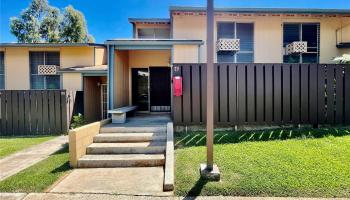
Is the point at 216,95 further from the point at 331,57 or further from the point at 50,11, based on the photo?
the point at 50,11

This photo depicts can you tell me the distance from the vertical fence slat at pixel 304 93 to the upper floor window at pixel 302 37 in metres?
5.75

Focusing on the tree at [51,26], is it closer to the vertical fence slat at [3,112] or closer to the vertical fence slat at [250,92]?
the vertical fence slat at [3,112]

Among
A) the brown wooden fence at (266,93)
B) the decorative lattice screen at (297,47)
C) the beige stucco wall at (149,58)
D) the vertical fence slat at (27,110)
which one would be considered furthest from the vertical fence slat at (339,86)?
the vertical fence slat at (27,110)

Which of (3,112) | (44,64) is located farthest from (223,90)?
(44,64)

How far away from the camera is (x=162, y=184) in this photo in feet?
13.8

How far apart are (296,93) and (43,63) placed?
13.3 metres

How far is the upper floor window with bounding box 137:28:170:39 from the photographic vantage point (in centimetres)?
1357

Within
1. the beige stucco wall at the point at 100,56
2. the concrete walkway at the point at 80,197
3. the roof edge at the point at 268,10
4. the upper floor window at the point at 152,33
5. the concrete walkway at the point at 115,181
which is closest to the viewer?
the concrete walkway at the point at 80,197

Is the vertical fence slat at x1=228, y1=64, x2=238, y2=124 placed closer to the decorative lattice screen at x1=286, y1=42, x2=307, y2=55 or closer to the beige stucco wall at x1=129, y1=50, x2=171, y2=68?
the beige stucco wall at x1=129, y1=50, x2=171, y2=68

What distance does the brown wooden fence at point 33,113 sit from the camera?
9.12m

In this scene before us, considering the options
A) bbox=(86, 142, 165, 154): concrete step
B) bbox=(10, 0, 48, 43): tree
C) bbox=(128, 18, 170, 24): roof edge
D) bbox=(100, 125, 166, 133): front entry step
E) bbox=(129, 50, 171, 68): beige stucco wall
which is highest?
bbox=(10, 0, 48, 43): tree

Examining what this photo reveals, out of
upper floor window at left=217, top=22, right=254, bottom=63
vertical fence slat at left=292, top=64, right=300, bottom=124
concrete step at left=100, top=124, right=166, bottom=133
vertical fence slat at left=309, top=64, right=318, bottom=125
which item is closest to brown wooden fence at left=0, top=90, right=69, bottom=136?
concrete step at left=100, top=124, right=166, bottom=133

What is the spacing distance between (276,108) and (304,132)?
42.0 inches

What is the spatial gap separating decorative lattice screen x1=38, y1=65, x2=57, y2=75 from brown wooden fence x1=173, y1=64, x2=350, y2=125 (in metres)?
9.43
